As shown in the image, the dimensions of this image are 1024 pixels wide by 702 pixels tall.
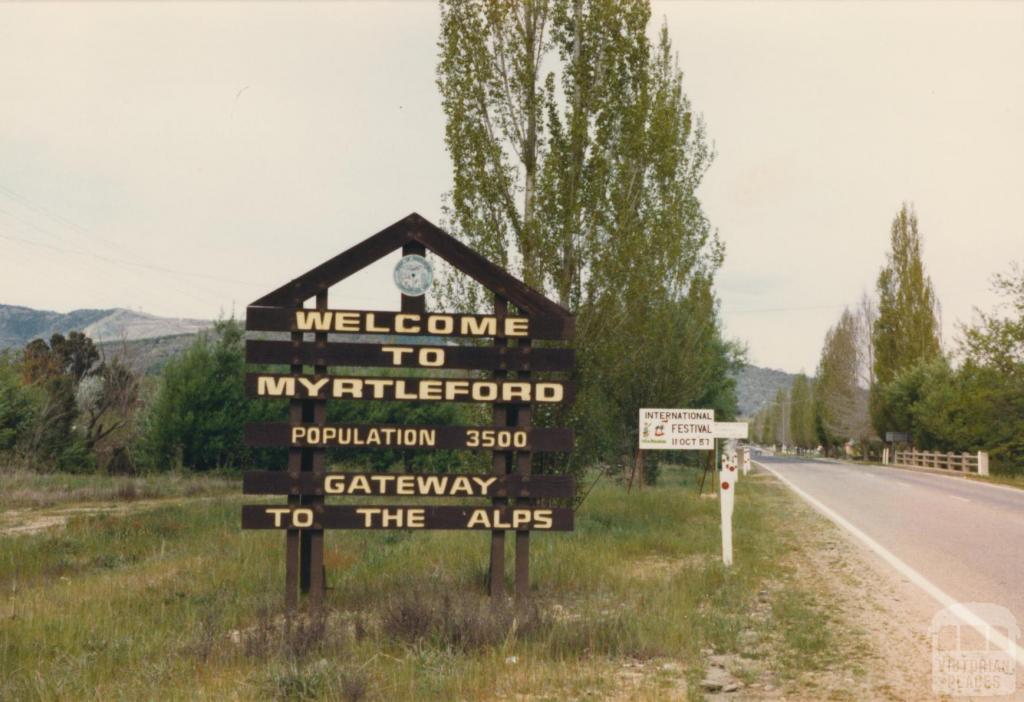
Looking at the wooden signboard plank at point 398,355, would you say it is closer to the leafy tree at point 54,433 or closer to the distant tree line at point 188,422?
the distant tree line at point 188,422

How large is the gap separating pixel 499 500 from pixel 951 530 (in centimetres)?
921

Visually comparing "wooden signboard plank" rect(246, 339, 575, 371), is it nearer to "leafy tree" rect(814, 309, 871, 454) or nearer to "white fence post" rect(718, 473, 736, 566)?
"white fence post" rect(718, 473, 736, 566)

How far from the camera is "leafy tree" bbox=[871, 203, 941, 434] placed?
58344 mm

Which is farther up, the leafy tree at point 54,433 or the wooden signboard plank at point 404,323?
the wooden signboard plank at point 404,323

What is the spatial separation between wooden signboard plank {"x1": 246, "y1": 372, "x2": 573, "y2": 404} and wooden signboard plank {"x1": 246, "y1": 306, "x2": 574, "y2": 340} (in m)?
0.47

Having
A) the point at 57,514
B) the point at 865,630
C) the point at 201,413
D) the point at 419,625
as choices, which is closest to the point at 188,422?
the point at 201,413

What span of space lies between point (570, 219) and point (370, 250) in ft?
19.2

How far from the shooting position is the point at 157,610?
8656mm

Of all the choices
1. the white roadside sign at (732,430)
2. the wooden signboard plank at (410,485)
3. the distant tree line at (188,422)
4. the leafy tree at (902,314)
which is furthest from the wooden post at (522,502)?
the leafy tree at (902,314)

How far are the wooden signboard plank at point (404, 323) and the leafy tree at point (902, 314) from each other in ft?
174

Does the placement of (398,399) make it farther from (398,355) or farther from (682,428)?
(682,428)

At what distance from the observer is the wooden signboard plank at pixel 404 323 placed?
8.80 meters

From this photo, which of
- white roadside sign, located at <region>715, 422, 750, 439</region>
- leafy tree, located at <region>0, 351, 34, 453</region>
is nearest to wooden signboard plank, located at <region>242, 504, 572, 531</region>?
white roadside sign, located at <region>715, 422, 750, 439</region>

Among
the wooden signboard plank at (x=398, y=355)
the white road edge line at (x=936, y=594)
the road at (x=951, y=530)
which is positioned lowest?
the white road edge line at (x=936, y=594)
